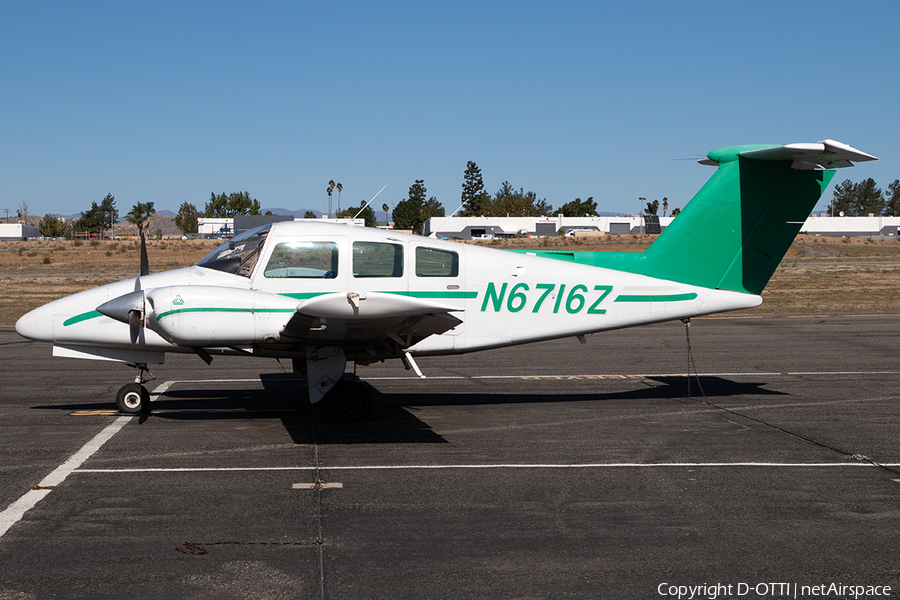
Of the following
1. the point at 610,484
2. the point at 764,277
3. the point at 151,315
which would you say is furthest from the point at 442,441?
the point at 764,277

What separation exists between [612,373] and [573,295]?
145 inches

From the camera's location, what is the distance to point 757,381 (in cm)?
1281

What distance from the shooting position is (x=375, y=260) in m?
9.84

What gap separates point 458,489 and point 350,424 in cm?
292

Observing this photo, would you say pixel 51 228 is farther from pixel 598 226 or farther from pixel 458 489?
pixel 458 489

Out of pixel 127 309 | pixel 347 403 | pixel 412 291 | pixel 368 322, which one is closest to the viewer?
pixel 368 322

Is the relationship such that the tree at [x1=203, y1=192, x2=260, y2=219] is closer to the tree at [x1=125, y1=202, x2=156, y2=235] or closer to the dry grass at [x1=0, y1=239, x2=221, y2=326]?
the tree at [x1=125, y1=202, x2=156, y2=235]

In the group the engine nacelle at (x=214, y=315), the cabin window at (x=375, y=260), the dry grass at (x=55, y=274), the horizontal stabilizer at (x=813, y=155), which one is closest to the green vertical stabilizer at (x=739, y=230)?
the horizontal stabilizer at (x=813, y=155)

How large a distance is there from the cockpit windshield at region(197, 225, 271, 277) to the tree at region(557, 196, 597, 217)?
183m

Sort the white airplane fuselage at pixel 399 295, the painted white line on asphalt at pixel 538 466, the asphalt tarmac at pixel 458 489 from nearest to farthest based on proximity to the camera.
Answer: the asphalt tarmac at pixel 458 489, the painted white line on asphalt at pixel 538 466, the white airplane fuselage at pixel 399 295

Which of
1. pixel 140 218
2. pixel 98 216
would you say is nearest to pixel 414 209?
pixel 98 216

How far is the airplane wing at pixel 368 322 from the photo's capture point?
789 centimetres

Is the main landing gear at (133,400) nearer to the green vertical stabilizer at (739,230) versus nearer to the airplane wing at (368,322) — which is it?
the airplane wing at (368,322)

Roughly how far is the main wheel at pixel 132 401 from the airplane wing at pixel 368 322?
94.8 inches
